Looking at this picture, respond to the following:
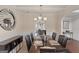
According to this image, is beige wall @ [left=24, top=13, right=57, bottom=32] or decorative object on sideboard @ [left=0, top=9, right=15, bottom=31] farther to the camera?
beige wall @ [left=24, top=13, right=57, bottom=32]

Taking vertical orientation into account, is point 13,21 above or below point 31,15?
below

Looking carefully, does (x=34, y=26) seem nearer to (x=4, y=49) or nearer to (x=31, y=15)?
(x=31, y=15)

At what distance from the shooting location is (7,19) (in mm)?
5871

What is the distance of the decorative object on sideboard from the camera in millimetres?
5738

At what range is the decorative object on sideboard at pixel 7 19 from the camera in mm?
5738

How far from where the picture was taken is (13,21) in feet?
19.8

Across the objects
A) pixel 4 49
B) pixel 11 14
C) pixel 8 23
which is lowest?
pixel 4 49

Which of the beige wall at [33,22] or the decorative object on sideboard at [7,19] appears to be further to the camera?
the beige wall at [33,22]

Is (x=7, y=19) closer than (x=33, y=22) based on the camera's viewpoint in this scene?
Yes
